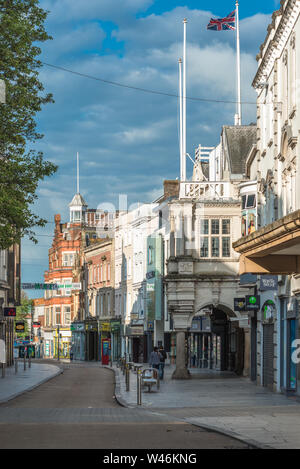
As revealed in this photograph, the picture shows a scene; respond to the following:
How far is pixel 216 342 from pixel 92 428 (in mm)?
40427

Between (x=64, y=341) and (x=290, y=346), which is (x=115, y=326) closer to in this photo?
(x=64, y=341)

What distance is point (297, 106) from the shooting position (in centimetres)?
2666

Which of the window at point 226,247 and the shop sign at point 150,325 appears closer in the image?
the window at point 226,247

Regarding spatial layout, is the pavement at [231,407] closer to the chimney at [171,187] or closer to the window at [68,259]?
the chimney at [171,187]

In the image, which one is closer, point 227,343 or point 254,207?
point 254,207

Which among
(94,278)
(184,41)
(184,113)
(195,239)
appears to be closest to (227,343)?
(195,239)

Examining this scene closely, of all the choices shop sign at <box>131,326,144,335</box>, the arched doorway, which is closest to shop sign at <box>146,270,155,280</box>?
shop sign at <box>131,326,144,335</box>

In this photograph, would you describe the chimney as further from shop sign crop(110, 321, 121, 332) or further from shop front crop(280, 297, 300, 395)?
shop front crop(280, 297, 300, 395)

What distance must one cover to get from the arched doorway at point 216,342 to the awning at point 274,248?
2296 centimetres

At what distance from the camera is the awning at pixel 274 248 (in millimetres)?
18422

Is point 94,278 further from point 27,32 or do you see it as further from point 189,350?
point 27,32

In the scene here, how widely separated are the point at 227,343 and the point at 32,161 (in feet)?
96.5

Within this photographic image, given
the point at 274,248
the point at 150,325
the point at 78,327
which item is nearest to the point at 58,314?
the point at 78,327

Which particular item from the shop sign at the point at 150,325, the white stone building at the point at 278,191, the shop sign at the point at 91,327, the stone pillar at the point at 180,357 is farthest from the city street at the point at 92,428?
the shop sign at the point at 91,327
